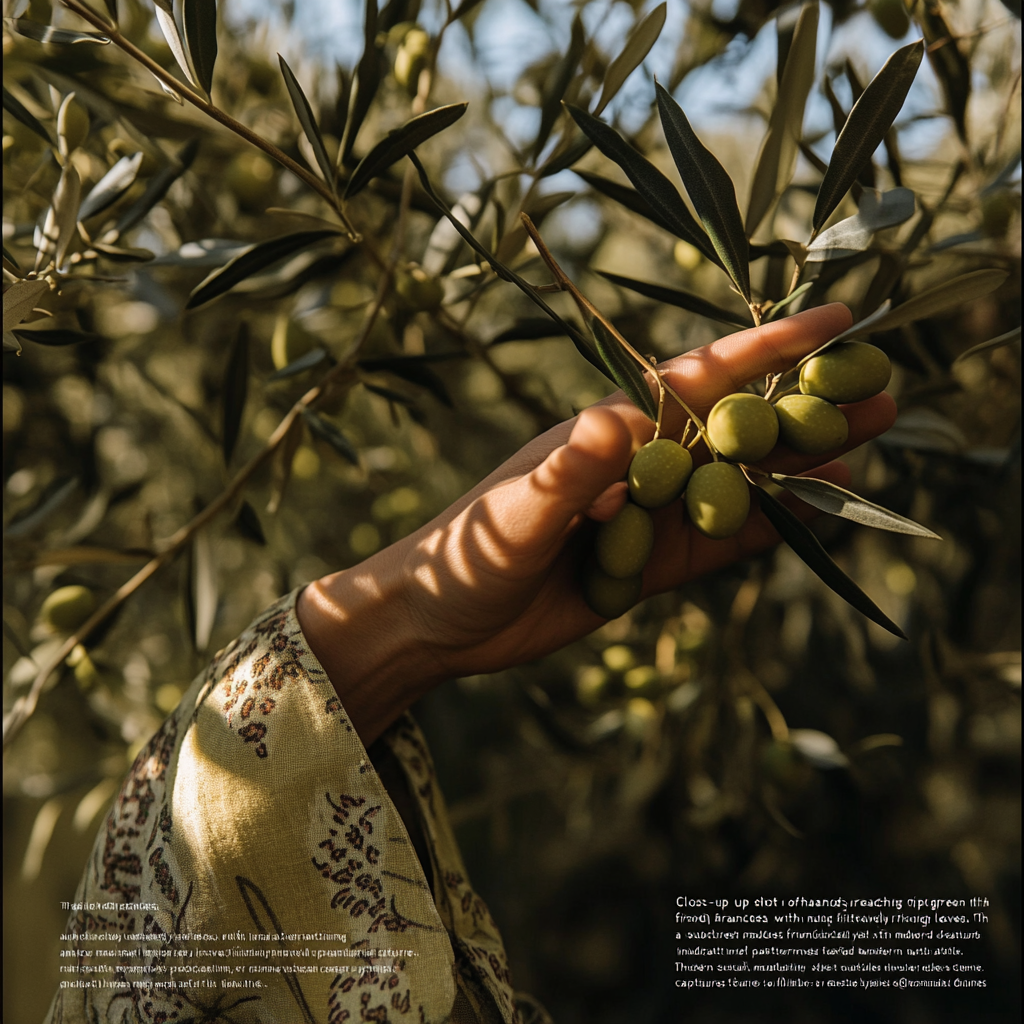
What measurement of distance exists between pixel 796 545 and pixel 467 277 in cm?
48

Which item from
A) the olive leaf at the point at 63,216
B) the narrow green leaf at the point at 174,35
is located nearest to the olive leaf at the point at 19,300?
the olive leaf at the point at 63,216

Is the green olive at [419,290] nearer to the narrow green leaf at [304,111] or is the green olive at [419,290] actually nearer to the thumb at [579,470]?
the narrow green leaf at [304,111]

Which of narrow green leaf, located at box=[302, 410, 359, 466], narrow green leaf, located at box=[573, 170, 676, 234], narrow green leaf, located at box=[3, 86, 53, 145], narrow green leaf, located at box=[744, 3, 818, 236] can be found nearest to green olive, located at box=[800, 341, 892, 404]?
narrow green leaf, located at box=[744, 3, 818, 236]

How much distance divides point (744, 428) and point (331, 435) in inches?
21.0

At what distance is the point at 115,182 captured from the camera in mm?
841

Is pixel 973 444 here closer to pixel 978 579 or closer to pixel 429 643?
pixel 978 579

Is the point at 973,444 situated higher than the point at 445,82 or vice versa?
the point at 445,82

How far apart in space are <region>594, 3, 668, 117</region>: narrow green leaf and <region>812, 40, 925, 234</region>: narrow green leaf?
224 mm

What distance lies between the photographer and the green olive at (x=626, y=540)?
2.08 ft

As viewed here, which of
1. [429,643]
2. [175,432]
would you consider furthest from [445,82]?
[429,643]

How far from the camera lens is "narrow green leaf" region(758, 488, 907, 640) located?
1.97ft

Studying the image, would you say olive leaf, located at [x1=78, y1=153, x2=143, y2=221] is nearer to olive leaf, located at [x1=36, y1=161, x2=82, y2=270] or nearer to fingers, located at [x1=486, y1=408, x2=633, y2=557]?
olive leaf, located at [x1=36, y1=161, x2=82, y2=270]

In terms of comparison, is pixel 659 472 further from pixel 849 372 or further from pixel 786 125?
pixel 786 125

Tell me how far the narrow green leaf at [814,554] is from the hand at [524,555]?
99 millimetres
